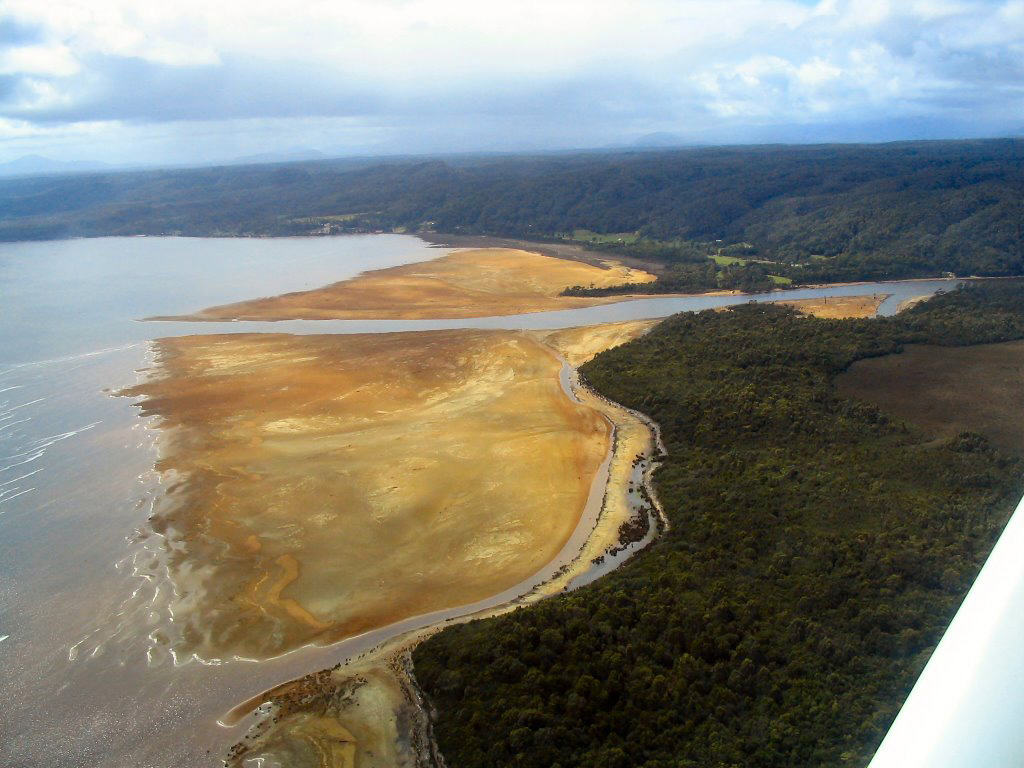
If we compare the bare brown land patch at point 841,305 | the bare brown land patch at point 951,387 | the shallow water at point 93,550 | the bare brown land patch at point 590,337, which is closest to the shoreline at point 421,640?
the shallow water at point 93,550

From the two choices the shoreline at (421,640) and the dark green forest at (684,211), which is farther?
the dark green forest at (684,211)

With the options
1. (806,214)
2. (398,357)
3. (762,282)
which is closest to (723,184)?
(806,214)

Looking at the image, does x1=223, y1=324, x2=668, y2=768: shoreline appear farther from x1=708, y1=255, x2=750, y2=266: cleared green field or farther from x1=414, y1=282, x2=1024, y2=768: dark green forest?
x1=708, y1=255, x2=750, y2=266: cleared green field

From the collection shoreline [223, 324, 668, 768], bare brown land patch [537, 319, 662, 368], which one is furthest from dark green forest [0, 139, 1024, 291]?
shoreline [223, 324, 668, 768]

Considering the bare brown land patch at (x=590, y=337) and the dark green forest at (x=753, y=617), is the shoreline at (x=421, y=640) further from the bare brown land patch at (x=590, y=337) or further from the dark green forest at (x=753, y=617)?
the bare brown land patch at (x=590, y=337)

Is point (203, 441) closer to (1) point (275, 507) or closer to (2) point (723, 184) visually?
(1) point (275, 507)

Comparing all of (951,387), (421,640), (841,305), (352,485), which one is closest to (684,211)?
(841,305)
